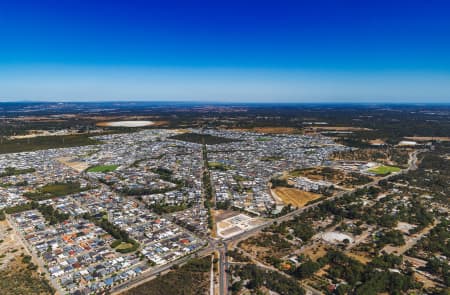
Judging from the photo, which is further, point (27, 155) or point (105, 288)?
point (27, 155)

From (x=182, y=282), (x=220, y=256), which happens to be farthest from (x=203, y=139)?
(x=182, y=282)

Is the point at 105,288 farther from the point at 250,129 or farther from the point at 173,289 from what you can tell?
the point at 250,129

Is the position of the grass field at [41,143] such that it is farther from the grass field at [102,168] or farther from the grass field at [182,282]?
the grass field at [182,282]

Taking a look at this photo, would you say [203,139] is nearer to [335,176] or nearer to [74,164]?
[74,164]

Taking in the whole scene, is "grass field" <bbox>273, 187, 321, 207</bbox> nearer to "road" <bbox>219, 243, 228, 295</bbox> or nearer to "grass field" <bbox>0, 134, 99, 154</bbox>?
"road" <bbox>219, 243, 228, 295</bbox>

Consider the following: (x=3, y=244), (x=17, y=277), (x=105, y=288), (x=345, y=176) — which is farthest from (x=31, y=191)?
(x=345, y=176)

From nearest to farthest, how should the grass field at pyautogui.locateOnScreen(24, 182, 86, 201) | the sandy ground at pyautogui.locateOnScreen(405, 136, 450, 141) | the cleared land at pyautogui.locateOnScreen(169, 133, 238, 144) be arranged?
the grass field at pyautogui.locateOnScreen(24, 182, 86, 201) → the cleared land at pyautogui.locateOnScreen(169, 133, 238, 144) → the sandy ground at pyautogui.locateOnScreen(405, 136, 450, 141)

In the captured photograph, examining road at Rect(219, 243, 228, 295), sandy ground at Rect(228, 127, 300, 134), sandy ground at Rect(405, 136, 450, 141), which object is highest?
sandy ground at Rect(228, 127, 300, 134)

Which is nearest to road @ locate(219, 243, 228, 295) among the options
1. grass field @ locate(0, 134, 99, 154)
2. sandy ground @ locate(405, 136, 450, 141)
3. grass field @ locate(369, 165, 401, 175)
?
grass field @ locate(369, 165, 401, 175)
